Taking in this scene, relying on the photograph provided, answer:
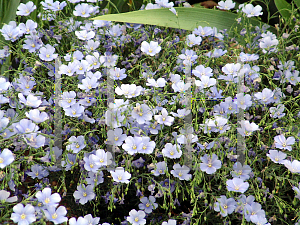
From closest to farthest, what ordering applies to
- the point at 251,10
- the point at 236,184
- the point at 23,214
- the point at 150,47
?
the point at 23,214 → the point at 236,184 → the point at 150,47 → the point at 251,10

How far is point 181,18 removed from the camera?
1983mm

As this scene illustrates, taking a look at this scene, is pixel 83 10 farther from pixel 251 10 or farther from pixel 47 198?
pixel 47 198

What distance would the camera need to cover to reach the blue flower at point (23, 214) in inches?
44.9

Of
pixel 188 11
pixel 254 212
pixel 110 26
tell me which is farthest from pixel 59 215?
pixel 188 11

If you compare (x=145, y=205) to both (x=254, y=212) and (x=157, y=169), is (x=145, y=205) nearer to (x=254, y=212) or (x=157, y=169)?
(x=157, y=169)

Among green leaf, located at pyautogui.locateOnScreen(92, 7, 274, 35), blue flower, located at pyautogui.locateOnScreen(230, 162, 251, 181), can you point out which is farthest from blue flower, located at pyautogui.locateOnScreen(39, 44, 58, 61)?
blue flower, located at pyautogui.locateOnScreen(230, 162, 251, 181)

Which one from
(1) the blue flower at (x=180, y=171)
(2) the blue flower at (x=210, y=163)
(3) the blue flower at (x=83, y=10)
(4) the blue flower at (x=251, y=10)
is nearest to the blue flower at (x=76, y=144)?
(1) the blue flower at (x=180, y=171)

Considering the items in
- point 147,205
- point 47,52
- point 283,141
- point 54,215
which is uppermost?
point 47,52

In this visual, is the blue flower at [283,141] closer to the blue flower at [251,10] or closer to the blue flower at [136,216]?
the blue flower at [136,216]

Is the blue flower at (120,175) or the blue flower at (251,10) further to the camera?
the blue flower at (251,10)

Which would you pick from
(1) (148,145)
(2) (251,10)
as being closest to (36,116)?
(1) (148,145)

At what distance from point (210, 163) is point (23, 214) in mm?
703

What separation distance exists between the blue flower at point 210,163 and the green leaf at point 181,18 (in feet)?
2.72

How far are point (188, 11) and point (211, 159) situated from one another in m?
0.99
